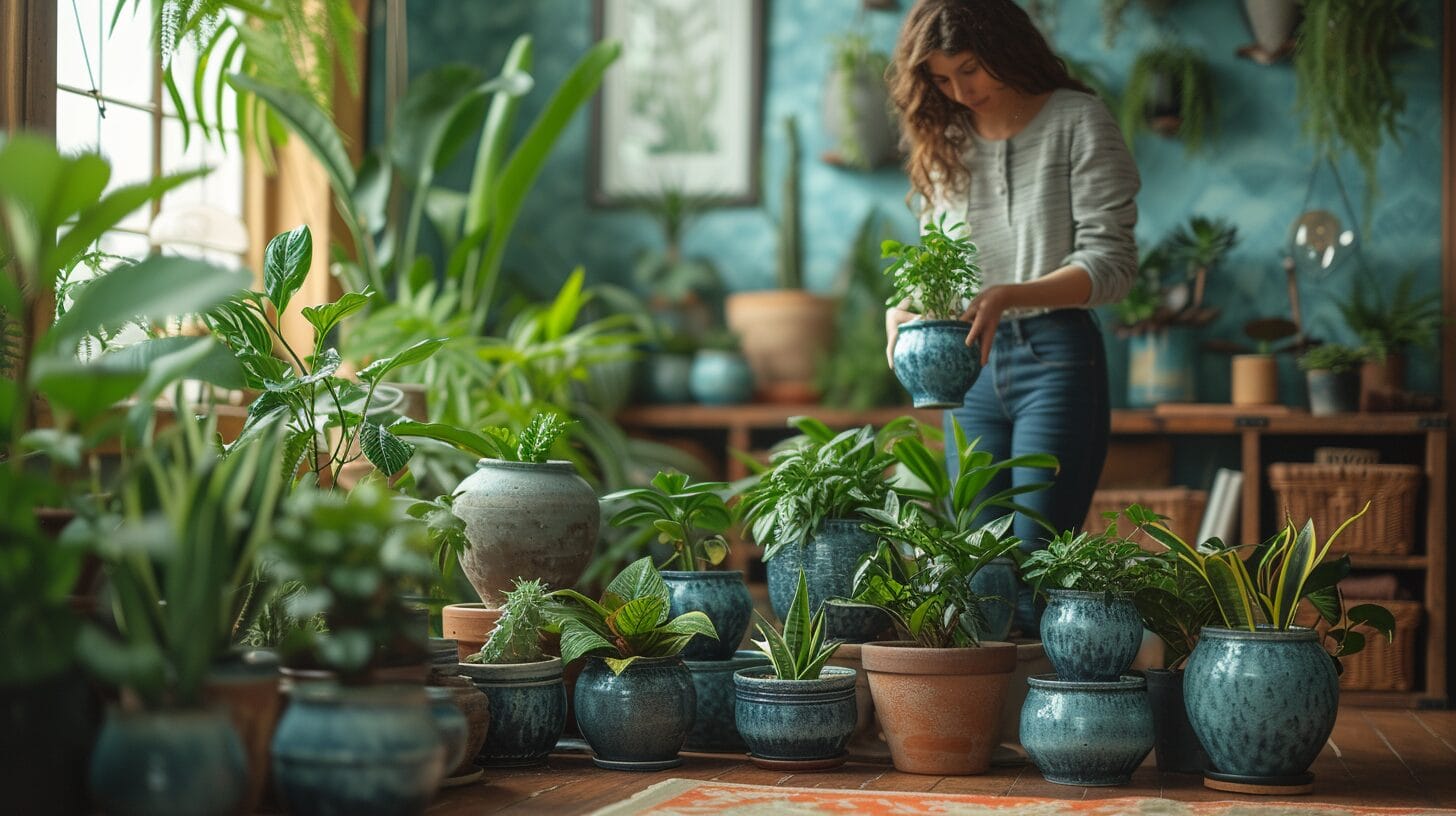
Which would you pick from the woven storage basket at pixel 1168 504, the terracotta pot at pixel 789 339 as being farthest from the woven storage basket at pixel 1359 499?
the terracotta pot at pixel 789 339

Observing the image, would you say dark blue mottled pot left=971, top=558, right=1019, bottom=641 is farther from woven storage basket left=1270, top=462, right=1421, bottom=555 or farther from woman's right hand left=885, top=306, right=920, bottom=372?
woven storage basket left=1270, top=462, right=1421, bottom=555

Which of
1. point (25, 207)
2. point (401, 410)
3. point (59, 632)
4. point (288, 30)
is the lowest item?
point (59, 632)

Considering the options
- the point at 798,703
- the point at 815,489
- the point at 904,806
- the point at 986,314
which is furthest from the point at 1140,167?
the point at 904,806

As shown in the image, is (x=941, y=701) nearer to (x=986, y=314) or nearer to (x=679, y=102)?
(x=986, y=314)

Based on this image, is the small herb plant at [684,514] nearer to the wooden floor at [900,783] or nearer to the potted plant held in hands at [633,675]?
the potted plant held in hands at [633,675]

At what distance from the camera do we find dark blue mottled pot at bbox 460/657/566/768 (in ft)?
7.15

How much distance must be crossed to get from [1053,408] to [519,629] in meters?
1.02

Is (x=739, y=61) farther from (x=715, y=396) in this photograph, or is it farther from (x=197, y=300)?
(x=197, y=300)

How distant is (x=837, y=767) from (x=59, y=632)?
1286 millimetres

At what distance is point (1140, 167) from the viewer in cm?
436

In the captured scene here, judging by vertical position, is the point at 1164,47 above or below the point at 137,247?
above

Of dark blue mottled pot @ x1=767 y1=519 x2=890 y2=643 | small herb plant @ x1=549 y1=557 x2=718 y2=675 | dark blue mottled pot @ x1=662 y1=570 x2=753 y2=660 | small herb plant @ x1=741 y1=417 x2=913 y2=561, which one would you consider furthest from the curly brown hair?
small herb plant @ x1=549 y1=557 x2=718 y2=675

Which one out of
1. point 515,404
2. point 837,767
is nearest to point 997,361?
point 837,767

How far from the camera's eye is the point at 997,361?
255cm
